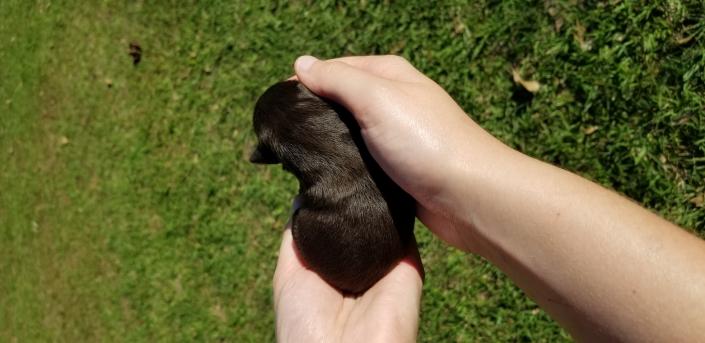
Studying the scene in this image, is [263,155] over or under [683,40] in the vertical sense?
over

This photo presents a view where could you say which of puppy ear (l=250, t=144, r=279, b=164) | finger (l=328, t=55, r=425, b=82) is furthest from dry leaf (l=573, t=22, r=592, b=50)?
puppy ear (l=250, t=144, r=279, b=164)

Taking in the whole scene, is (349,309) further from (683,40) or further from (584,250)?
(683,40)

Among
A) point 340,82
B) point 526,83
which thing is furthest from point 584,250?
point 526,83

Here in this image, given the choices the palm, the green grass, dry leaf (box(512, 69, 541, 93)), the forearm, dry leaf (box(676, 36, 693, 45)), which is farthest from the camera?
dry leaf (box(512, 69, 541, 93))

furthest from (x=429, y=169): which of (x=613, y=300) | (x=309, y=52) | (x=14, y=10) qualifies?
(x=14, y=10)

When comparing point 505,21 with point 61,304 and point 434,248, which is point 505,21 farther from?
point 61,304

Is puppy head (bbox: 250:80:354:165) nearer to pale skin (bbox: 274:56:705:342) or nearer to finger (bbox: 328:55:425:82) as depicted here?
pale skin (bbox: 274:56:705:342)

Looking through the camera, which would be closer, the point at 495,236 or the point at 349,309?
the point at 495,236
